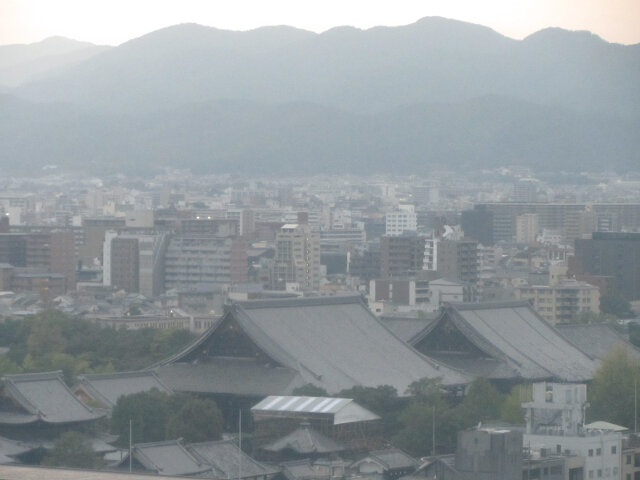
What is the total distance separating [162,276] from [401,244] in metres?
10.6

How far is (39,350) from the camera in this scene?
34500 millimetres

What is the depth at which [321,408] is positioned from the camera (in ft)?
77.7

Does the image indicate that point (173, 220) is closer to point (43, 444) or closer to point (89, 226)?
point (89, 226)

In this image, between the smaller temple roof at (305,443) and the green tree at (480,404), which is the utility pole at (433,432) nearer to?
the green tree at (480,404)

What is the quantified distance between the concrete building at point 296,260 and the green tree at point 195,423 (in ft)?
139

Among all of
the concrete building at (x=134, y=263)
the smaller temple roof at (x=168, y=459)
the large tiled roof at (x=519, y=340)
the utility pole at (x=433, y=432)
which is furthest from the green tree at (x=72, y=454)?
the concrete building at (x=134, y=263)

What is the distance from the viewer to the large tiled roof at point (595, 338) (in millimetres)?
34297

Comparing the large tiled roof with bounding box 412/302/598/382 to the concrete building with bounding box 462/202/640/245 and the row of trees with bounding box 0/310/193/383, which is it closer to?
the row of trees with bounding box 0/310/193/383

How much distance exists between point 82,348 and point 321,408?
11671 millimetres

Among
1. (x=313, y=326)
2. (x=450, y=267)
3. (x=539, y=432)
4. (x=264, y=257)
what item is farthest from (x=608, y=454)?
(x=264, y=257)

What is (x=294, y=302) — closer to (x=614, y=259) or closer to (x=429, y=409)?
(x=429, y=409)

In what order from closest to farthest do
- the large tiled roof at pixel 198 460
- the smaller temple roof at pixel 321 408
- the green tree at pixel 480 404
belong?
the large tiled roof at pixel 198 460, the smaller temple roof at pixel 321 408, the green tree at pixel 480 404

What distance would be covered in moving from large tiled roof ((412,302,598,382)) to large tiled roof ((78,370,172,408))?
6.12 metres

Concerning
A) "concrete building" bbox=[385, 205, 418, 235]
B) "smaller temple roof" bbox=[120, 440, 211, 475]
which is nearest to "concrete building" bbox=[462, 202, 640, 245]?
"concrete building" bbox=[385, 205, 418, 235]
